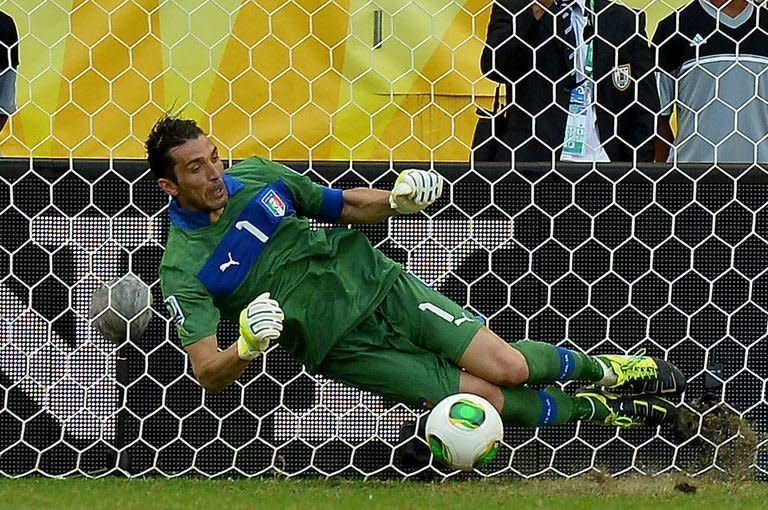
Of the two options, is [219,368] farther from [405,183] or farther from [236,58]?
[236,58]

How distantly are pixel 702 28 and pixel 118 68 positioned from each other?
7.83 ft

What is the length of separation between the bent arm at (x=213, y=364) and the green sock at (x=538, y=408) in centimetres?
96

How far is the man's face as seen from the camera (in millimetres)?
4930

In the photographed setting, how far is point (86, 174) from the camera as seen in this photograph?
559 centimetres

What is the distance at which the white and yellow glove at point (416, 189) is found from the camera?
191 inches

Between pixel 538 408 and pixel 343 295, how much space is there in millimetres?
763

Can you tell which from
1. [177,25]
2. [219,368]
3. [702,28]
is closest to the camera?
[219,368]

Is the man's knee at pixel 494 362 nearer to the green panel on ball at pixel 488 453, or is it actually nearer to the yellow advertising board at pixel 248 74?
the green panel on ball at pixel 488 453

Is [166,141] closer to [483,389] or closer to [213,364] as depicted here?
[213,364]

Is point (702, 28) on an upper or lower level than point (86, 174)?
upper

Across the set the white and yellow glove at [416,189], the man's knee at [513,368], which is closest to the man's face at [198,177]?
the white and yellow glove at [416,189]

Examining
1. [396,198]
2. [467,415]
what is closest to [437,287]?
[396,198]

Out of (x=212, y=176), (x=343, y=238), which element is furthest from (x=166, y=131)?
(x=343, y=238)

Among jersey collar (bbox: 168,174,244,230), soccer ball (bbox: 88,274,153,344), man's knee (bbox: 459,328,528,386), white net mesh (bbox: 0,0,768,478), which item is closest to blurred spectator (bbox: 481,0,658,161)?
white net mesh (bbox: 0,0,768,478)
